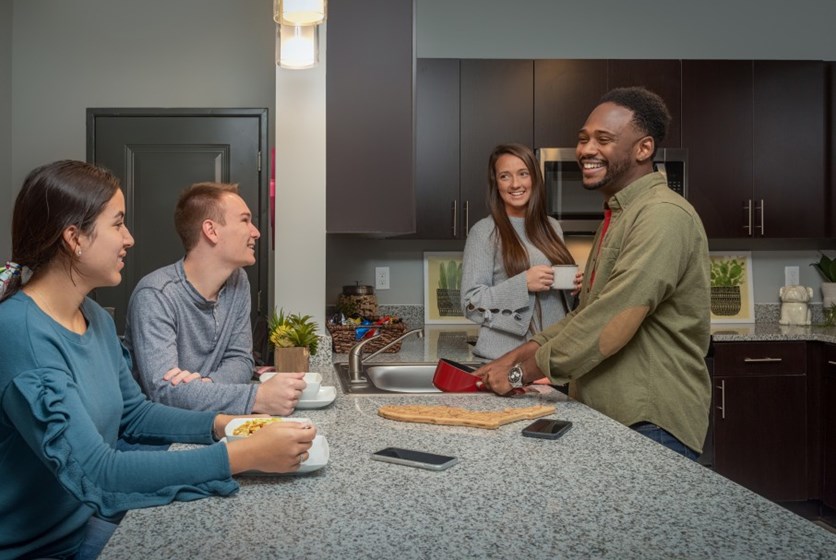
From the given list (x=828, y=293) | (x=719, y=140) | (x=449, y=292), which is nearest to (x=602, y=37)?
(x=719, y=140)

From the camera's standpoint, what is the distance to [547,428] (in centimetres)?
171

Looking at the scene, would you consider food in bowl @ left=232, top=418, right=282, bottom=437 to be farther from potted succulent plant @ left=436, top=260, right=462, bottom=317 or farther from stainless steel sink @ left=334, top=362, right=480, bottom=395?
potted succulent plant @ left=436, top=260, right=462, bottom=317

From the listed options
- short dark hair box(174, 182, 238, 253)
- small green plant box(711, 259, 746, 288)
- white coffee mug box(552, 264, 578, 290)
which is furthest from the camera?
small green plant box(711, 259, 746, 288)

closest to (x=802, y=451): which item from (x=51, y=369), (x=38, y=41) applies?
(x=51, y=369)

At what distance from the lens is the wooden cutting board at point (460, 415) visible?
5.81 feet

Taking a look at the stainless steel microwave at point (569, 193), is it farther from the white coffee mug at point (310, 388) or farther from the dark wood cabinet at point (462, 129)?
the white coffee mug at point (310, 388)

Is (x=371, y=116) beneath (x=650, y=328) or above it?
above

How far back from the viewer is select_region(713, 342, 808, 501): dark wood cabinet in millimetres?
3742

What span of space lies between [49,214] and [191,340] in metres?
0.73

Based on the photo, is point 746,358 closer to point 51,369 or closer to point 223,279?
point 223,279

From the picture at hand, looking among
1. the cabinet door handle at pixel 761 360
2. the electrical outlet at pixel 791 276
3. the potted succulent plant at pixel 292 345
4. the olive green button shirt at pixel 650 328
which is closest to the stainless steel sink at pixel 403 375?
the potted succulent plant at pixel 292 345

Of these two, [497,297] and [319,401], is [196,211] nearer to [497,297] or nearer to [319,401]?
[319,401]

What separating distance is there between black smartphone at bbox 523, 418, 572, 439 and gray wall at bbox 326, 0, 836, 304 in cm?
261

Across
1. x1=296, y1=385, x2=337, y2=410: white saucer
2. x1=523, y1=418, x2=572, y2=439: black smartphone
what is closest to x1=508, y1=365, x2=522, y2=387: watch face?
x1=523, y1=418, x2=572, y2=439: black smartphone
